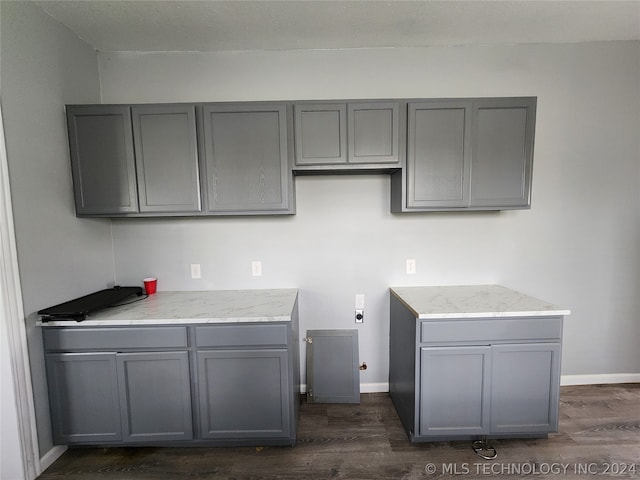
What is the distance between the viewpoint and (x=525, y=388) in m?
1.67

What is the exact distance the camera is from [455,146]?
6.09ft

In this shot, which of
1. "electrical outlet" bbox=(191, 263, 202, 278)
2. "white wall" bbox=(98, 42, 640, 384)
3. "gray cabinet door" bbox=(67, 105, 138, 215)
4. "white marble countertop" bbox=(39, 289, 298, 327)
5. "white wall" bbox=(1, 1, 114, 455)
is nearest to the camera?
Result: "white wall" bbox=(1, 1, 114, 455)

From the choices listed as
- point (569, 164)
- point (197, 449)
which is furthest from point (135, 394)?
point (569, 164)

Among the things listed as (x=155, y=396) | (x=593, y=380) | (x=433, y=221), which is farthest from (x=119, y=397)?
(x=593, y=380)

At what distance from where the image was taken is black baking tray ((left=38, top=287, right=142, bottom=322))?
1.56 meters

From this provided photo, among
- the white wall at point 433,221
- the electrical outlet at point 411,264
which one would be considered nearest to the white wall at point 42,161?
the white wall at point 433,221

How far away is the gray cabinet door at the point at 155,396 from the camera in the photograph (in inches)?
64.6

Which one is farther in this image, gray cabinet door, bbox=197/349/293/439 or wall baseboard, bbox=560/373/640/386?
wall baseboard, bbox=560/373/640/386

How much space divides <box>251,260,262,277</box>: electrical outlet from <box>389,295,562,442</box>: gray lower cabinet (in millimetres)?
1273

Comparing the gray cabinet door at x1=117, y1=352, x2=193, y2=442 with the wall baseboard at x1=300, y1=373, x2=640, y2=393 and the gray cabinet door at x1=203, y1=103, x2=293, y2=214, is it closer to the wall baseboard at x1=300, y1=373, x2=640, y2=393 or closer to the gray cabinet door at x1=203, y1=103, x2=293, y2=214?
the gray cabinet door at x1=203, y1=103, x2=293, y2=214

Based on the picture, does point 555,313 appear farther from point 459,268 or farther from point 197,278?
point 197,278

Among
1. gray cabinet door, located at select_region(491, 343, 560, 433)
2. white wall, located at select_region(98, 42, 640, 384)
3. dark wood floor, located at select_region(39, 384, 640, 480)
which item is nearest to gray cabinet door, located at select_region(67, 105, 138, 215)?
white wall, located at select_region(98, 42, 640, 384)

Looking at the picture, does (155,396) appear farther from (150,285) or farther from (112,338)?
(150,285)

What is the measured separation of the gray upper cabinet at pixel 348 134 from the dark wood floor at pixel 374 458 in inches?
74.2
